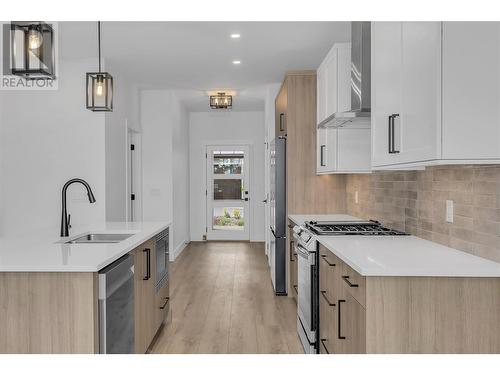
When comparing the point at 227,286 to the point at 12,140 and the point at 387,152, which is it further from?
the point at 387,152

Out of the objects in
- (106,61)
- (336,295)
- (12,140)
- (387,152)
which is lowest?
(336,295)

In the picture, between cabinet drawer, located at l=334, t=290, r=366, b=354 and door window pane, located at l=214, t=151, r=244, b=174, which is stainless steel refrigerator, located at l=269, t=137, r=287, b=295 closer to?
cabinet drawer, located at l=334, t=290, r=366, b=354

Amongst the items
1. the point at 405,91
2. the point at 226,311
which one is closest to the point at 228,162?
the point at 226,311

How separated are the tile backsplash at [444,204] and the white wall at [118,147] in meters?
2.86

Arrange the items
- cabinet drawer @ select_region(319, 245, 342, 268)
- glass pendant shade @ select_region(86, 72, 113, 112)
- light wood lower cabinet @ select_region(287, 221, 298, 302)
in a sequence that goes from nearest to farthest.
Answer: cabinet drawer @ select_region(319, 245, 342, 268), glass pendant shade @ select_region(86, 72, 113, 112), light wood lower cabinet @ select_region(287, 221, 298, 302)

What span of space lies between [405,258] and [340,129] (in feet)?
6.14

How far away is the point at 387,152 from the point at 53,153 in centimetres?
367

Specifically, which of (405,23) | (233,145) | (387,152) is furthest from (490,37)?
(233,145)

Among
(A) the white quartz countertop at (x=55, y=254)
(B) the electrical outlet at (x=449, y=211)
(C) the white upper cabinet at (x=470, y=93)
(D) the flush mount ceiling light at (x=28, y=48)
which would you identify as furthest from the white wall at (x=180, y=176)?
(C) the white upper cabinet at (x=470, y=93)

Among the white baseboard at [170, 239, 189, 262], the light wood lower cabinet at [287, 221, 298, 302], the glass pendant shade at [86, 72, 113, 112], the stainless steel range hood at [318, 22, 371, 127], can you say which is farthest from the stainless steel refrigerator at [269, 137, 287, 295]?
the white baseboard at [170, 239, 189, 262]

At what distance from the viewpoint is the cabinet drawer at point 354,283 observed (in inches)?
74.2

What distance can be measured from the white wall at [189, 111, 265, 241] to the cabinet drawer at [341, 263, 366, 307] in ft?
20.9

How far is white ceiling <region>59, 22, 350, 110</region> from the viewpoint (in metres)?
3.74

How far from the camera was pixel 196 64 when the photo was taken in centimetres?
493
